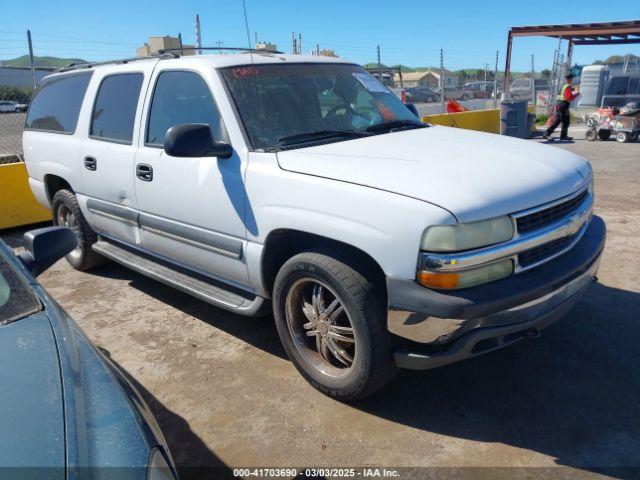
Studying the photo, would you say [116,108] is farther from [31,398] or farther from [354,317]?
[31,398]

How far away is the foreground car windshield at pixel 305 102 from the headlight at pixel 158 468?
1996mm

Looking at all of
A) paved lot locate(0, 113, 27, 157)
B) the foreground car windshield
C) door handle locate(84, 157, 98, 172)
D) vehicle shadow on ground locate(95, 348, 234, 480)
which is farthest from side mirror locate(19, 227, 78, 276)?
paved lot locate(0, 113, 27, 157)

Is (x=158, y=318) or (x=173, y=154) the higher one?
(x=173, y=154)

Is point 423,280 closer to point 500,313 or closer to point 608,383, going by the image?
point 500,313

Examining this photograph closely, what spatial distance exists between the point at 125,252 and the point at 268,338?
163 cm

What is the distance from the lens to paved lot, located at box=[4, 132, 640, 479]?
265 centimetres

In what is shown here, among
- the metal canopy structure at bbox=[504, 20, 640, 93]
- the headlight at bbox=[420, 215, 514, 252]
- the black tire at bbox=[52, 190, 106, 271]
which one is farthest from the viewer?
the metal canopy structure at bbox=[504, 20, 640, 93]

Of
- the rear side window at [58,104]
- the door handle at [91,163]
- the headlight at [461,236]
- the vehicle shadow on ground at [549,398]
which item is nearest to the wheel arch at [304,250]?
the headlight at [461,236]

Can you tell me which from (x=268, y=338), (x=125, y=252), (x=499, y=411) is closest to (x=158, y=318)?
(x=125, y=252)

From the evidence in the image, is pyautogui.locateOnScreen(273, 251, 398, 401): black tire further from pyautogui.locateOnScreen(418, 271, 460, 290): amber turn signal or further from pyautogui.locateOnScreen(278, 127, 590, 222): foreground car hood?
pyautogui.locateOnScreen(278, 127, 590, 222): foreground car hood

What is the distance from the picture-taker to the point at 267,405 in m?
3.11

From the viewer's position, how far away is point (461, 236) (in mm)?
2438

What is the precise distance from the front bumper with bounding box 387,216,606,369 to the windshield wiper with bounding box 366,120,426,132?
149cm

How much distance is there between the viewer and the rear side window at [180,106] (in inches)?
137
